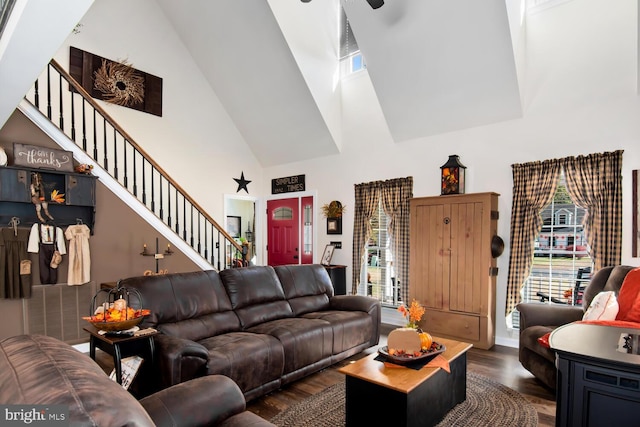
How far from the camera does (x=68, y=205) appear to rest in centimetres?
392

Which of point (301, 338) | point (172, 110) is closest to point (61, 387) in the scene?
point (301, 338)

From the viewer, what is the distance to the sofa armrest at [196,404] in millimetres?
1537

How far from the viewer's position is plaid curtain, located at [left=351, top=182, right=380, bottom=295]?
5.77 m

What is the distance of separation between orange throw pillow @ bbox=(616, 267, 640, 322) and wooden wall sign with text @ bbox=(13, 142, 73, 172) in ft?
17.7

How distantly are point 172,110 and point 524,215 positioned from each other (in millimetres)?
5588

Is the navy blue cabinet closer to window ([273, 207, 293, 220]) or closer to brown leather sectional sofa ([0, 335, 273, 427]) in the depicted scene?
brown leather sectional sofa ([0, 335, 273, 427])

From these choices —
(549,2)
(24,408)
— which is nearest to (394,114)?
(549,2)

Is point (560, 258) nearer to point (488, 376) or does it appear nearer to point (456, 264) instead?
point (456, 264)

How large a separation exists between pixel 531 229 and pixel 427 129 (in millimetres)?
1911

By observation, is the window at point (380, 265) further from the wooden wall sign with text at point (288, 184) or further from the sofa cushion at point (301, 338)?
the sofa cushion at point (301, 338)

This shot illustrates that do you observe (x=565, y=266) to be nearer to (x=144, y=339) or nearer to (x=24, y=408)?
(x=144, y=339)

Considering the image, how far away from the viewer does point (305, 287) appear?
4.27m

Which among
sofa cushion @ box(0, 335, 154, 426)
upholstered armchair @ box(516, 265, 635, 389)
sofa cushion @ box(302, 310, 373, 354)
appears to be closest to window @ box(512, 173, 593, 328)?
upholstered armchair @ box(516, 265, 635, 389)

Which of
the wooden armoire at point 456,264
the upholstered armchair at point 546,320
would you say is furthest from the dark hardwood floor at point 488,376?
the wooden armoire at point 456,264
